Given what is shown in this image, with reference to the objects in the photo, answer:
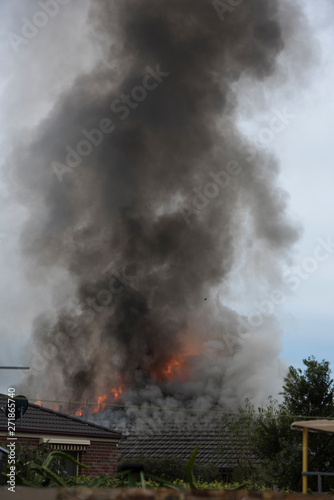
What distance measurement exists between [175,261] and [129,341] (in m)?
9.64

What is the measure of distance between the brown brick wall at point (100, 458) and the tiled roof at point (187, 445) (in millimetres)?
8423

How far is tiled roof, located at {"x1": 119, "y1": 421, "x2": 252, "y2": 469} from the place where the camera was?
30.3 m

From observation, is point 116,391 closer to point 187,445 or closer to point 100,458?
point 187,445

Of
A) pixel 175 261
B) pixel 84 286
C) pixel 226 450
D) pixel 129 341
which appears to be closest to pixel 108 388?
pixel 129 341

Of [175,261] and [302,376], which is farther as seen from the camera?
[175,261]

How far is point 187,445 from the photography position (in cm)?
3425

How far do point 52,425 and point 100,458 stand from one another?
2.32 meters

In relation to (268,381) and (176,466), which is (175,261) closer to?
(268,381)

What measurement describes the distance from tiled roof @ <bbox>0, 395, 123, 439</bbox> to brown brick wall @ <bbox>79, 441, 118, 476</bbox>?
0.45m

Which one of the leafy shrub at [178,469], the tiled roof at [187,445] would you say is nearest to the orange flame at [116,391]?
the tiled roof at [187,445]

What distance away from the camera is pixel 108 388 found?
196ft

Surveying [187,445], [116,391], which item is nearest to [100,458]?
[187,445]

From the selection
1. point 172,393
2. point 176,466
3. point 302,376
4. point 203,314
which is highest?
point 203,314
